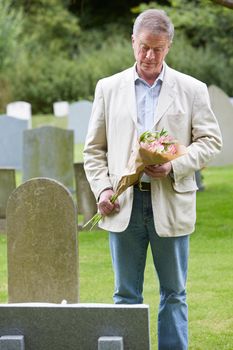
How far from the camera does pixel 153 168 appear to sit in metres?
5.21

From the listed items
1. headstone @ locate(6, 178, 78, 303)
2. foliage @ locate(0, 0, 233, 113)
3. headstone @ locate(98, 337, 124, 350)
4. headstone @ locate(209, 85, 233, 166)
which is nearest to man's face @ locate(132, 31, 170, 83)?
headstone @ locate(6, 178, 78, 303)

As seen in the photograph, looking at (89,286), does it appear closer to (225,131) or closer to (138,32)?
(138,32)

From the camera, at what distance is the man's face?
204 inches

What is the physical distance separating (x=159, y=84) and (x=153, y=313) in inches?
110

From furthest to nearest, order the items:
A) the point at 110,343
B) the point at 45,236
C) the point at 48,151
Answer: the point at 48,151 → the point at 45,236 → the point at 110,343

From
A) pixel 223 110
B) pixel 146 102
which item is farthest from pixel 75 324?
pixel 223 110

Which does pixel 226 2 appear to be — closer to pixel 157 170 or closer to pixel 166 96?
pixel 166 96

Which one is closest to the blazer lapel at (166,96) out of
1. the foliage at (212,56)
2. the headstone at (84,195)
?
the headstone at (84,195)

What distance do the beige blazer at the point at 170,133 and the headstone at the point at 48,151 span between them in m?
8.26

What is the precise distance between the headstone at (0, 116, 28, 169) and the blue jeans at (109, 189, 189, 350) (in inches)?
452

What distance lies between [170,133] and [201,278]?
385cm

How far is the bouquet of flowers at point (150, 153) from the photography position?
5.12 m

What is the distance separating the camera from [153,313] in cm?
771

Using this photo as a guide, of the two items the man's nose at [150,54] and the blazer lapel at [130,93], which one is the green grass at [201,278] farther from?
the man's nose at [150,54]
